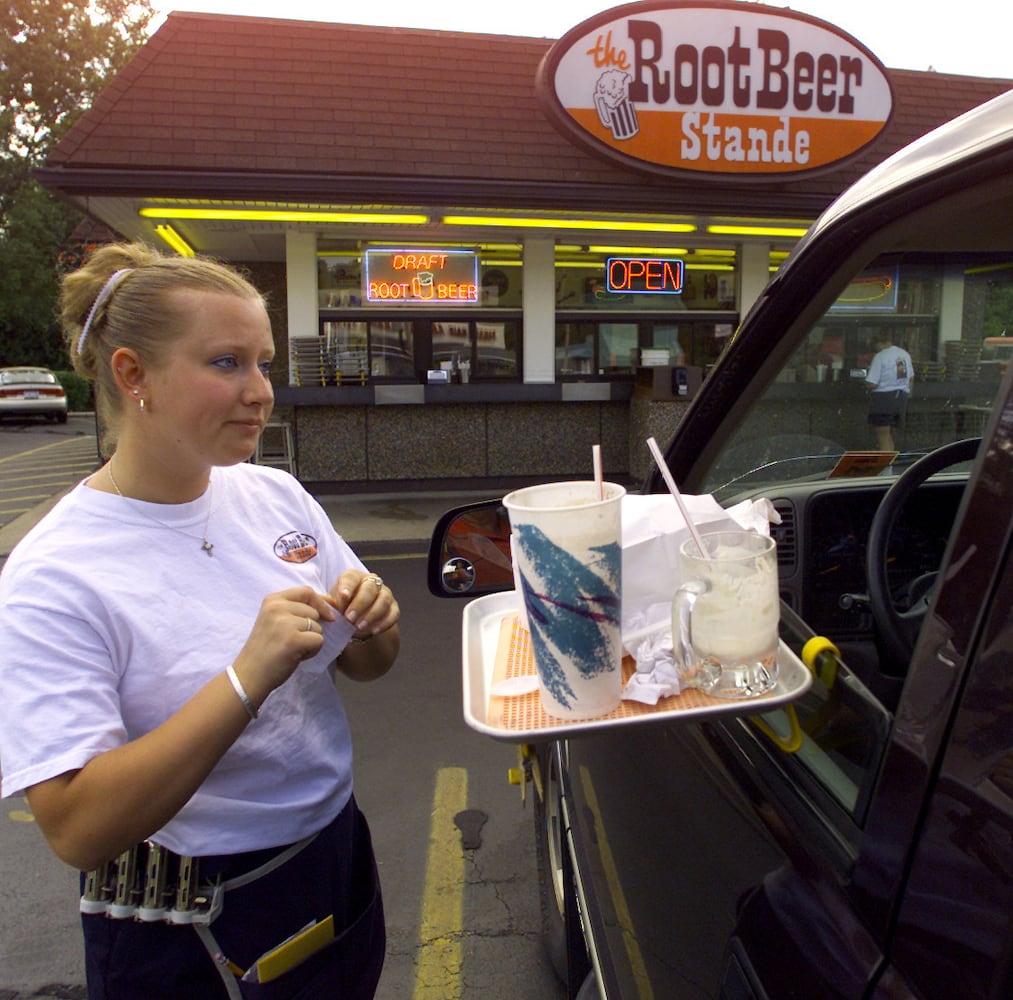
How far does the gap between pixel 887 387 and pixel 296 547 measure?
127 cm

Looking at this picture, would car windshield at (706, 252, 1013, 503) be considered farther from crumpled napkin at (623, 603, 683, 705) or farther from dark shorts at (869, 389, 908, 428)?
crumpled napkin at (623, 603, 683, 705)

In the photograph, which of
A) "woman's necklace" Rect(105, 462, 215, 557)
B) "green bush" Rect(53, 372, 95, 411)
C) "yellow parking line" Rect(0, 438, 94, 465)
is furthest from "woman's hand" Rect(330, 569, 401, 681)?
"green bush" Rect(53, 372, 95, 411)

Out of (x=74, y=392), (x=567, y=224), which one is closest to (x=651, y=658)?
(x=567, y=224)

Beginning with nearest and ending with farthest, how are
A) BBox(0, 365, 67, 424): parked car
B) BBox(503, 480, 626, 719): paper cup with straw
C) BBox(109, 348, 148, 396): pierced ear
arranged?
BBox(503, 480, 626, 719): paper cup with straw, BBox(109, 348, 148, 396): pierced ear, BBox(0, 365, 67, 424): parked car

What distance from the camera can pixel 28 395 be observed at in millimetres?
23047

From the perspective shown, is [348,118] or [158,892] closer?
[158,892]

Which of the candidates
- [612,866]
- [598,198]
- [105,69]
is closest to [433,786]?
[612,866]

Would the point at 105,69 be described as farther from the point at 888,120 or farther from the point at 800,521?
the point at 800,521

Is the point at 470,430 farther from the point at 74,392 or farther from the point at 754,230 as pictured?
the point at 74,392

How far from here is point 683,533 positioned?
116 cm

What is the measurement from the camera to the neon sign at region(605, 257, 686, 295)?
10547 mm

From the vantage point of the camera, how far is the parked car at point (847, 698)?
0.83 meters

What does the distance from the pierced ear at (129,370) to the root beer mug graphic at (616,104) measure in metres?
8.34

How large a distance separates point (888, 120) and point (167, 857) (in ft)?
33.7
